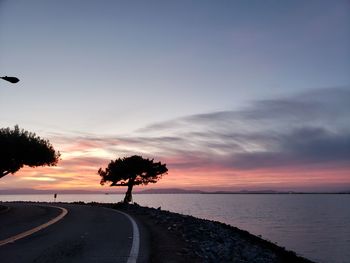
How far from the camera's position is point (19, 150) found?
128ft

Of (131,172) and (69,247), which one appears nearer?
(69,247)

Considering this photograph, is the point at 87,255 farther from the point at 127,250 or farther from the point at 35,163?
the point at 35,163

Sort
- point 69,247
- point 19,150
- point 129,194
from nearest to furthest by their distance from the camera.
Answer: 1. point 69,247
2. point 19,150
3. point 129,194

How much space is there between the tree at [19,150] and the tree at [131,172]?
15592 mm

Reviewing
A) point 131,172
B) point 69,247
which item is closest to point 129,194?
point 131,172

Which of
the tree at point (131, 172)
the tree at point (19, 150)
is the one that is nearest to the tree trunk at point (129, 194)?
the tree at point (131, 172)

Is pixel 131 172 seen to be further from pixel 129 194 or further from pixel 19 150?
pixel 19 150

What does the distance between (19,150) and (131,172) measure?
20.3 m

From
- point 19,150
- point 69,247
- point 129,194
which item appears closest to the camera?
point 69,247

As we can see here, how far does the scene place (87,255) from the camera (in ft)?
39.3

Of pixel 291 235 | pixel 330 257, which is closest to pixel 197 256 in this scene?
pixel 330 257

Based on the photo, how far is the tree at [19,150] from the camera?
37969 millimetres

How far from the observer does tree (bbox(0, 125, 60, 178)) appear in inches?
1495

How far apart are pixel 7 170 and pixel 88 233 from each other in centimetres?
2530
